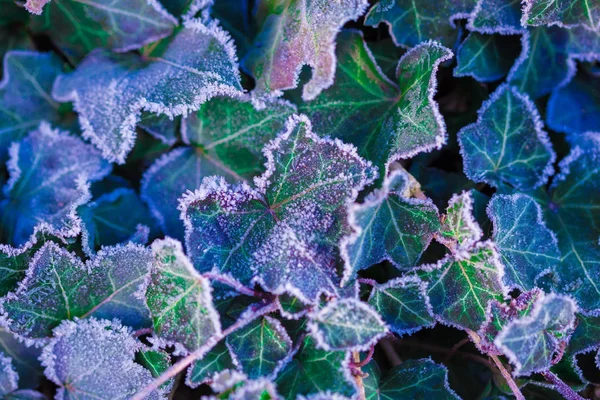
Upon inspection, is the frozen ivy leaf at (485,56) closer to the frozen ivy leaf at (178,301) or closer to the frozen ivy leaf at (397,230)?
the frozen ivy leaf at (397,230)

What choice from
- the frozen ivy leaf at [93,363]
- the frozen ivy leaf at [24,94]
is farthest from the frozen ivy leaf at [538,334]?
the frozen ivy leaf at [24,94]

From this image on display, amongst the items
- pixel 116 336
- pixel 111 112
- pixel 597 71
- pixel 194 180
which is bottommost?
pixel 116 336

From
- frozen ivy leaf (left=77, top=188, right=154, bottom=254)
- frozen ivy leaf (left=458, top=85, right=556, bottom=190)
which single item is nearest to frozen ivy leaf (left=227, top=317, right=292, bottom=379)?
frozen ivy leaf (left=77, top=188, right=154, bottom=254)

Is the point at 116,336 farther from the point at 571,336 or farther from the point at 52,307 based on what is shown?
the point at 571,336

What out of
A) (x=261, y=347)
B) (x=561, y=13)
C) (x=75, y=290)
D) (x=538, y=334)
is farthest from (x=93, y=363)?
(x=561, y=13)

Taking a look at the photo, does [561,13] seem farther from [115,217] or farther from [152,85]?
[115,217]

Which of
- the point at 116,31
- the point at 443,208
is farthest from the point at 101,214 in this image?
the point at 443,208
